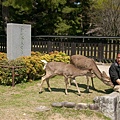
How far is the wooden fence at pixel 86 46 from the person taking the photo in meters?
14.1

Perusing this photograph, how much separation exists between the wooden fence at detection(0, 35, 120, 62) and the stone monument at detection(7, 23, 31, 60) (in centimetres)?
449

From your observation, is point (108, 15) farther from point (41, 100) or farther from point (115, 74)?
point (41, 100)

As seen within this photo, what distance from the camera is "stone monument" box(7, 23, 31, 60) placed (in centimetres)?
948

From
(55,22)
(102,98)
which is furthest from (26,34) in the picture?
(55,22)

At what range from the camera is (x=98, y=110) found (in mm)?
5836

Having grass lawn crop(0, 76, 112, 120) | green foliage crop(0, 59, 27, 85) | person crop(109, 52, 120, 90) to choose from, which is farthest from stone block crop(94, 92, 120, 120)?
green foliage crop(0, 59, 27, 85)

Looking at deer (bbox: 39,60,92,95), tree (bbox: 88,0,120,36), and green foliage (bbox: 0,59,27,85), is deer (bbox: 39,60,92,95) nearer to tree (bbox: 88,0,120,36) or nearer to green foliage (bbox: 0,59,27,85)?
green foliage (bbox: 0,59,27,85)

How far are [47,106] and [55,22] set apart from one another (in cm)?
1646

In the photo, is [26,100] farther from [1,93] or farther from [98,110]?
[98,110]

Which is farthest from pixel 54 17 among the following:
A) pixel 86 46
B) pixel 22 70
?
pixel 22 70

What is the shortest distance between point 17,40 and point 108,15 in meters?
16.8

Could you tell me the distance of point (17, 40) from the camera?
9.66 m

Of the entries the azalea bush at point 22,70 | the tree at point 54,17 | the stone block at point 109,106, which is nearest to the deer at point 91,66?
the stone block at point 109,106

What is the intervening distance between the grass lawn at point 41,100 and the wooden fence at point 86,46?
16.6ft
